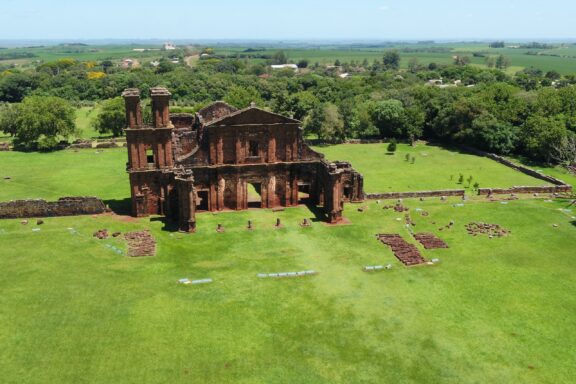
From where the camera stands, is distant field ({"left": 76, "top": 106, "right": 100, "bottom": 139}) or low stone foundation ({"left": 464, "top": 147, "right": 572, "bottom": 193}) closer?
low stone foundation ({"left": 464, "top": 147, "right": 572, "bottom": 193})

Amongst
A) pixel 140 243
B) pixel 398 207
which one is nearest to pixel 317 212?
pixel 398 207

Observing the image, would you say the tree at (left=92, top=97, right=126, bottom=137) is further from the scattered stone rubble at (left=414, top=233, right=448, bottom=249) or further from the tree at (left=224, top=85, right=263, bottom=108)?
the scattered stone rubble at (left=414, top=233, right=448, bottom=249)

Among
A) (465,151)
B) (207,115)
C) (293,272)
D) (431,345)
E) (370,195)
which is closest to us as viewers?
(431,345)

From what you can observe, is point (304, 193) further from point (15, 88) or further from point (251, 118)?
point (15, 88)

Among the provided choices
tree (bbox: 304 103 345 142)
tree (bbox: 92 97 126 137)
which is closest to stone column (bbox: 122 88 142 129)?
tree (bbox: 304 103 345 142)

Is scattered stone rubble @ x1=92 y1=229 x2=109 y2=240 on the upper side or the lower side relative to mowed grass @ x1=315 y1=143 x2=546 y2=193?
upper

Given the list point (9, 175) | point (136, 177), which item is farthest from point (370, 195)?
point (9, 175)

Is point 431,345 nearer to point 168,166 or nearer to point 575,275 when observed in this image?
point 575,275
